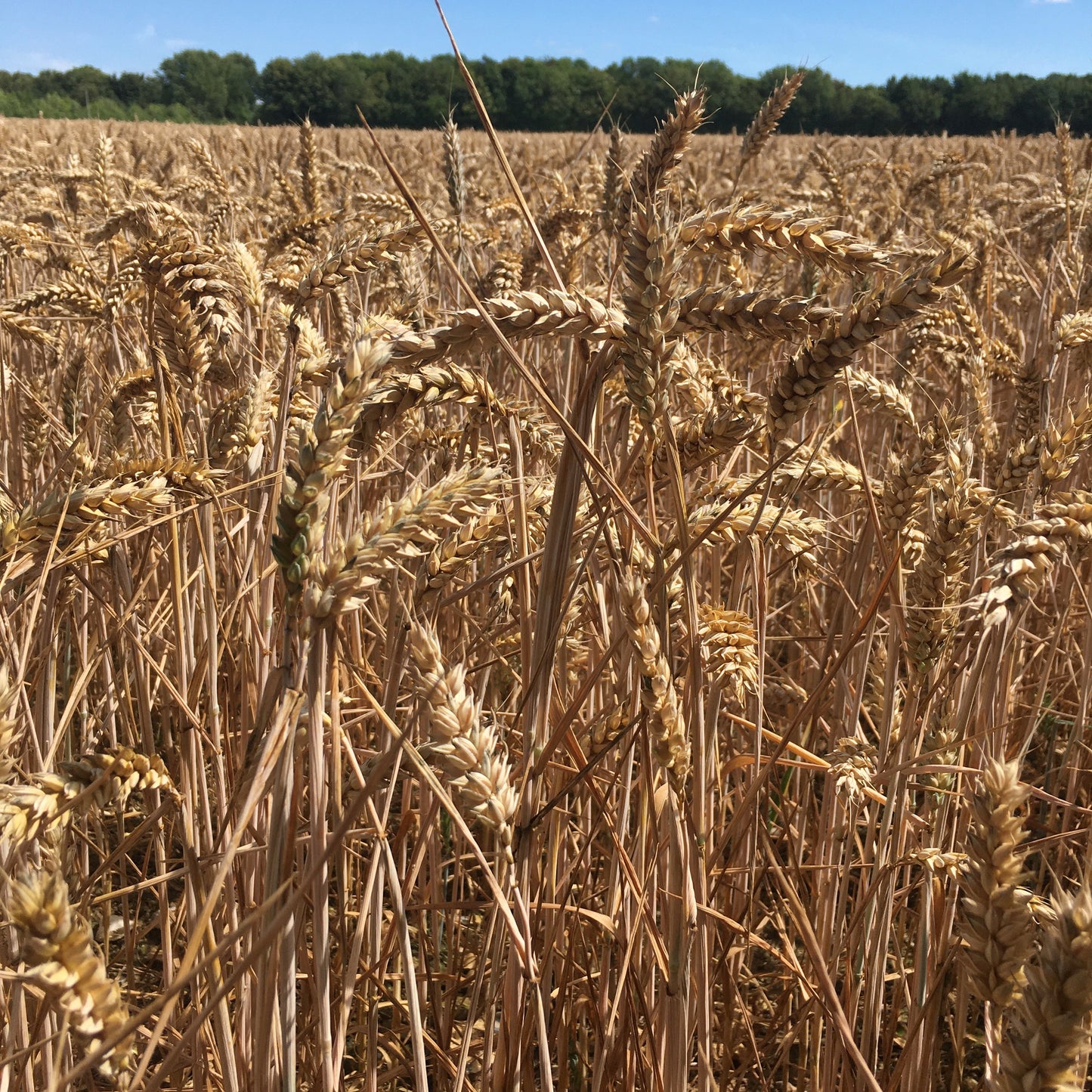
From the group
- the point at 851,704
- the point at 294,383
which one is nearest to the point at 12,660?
the point at 294,383

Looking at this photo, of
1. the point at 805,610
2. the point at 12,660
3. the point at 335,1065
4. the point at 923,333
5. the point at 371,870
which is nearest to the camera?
the point at 335,1065

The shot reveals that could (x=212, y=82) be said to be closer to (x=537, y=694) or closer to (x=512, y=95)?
(x=512, y=95)

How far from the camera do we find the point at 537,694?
35.2 inches

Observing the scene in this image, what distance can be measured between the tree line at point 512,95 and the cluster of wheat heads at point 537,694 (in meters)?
29.2

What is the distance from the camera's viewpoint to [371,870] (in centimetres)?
106

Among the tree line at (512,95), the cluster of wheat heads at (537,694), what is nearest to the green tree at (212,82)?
the tree line at (512,95)

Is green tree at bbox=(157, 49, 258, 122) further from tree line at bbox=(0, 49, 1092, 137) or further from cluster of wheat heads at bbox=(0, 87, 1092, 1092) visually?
cluster of wheat heads at bbox=(0, 87, 1092, 1092)

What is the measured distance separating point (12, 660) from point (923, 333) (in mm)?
2210

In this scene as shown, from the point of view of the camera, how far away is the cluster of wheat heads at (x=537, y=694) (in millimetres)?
716

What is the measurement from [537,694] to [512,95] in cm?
5149

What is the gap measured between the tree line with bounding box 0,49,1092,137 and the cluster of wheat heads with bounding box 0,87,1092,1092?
29.2 metres

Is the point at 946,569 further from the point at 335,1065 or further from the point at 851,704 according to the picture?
the point at 335,1065

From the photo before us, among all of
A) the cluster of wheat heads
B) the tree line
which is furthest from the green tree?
the cluster of wheat heads

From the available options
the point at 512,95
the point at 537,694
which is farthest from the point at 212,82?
the point at 537,694
